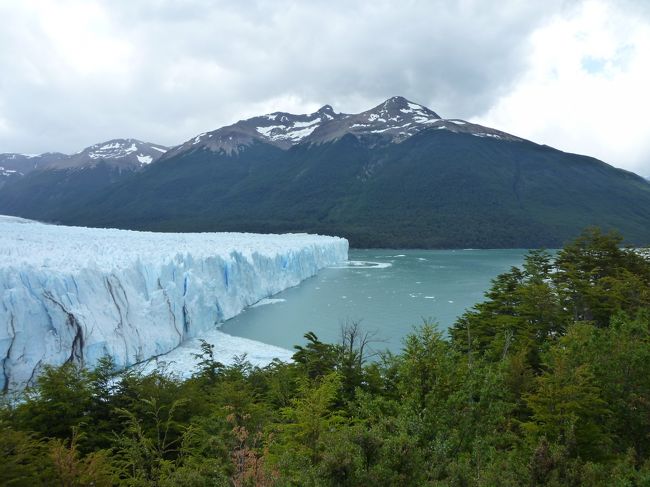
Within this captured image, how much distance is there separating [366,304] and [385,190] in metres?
76.0

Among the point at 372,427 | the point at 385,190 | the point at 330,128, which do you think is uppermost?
the point at 330,128

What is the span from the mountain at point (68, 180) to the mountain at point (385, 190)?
1894mm

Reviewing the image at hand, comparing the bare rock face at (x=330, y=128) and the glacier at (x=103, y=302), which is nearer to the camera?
the glacier at (x=103, y=302)

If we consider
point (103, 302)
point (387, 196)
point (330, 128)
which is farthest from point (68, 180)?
point (103, 302)

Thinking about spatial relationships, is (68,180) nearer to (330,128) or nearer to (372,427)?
(330,128)

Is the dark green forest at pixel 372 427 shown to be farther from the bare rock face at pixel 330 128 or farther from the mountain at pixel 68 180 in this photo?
the mountain at pixel 68 180

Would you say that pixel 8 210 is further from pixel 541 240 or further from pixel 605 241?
pixel 605 241

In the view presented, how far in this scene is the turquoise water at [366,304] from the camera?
64.4 feet

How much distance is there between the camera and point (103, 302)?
13820 mm

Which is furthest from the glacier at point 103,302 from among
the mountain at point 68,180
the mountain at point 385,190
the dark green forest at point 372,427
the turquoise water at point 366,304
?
the mountain at point 68,180

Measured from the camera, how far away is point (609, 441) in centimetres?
526

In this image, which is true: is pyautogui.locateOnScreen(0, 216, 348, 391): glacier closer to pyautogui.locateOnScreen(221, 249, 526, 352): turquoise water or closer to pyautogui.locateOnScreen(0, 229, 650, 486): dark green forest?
pyautogui.locateOnScreen(221, 249, 526, 352): turquoise water

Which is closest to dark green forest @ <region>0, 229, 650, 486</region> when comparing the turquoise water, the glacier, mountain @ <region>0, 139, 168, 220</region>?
the glacier

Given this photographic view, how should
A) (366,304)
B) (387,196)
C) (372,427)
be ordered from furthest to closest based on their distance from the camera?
(387,196), (366,304), (372,427)
